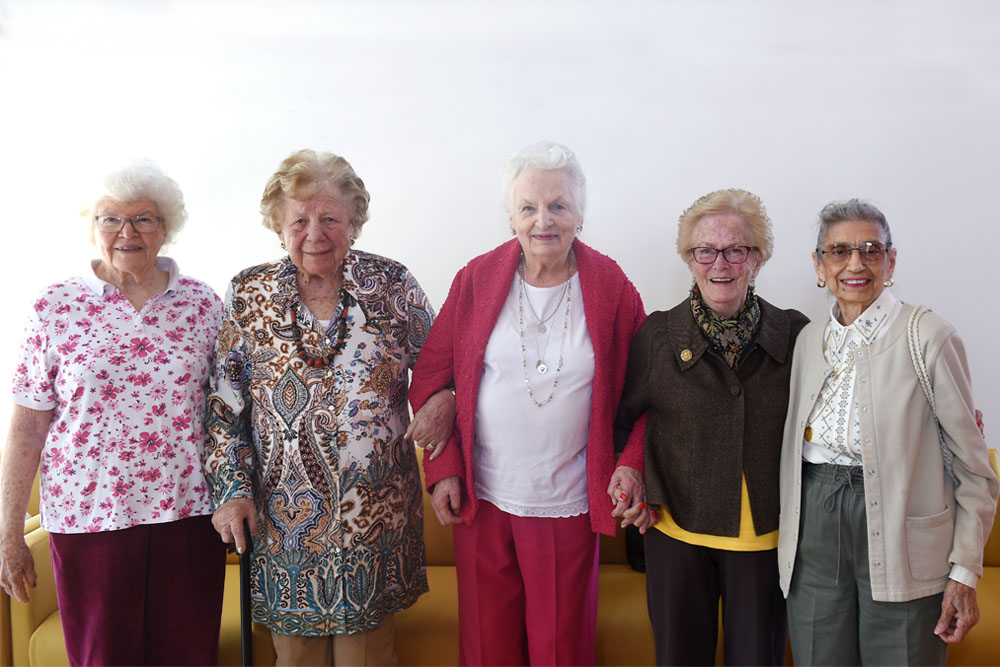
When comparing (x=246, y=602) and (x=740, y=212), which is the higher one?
(x=740, y=212)

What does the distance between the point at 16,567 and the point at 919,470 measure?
2335mm

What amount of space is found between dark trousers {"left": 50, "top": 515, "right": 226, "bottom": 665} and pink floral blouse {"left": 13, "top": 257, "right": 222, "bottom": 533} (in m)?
0.06

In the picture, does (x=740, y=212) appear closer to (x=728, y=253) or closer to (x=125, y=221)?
(x=728, y=253)

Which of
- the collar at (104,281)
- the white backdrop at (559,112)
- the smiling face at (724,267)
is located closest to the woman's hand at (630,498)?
the smiling face at (724,267)

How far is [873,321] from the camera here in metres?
1.61

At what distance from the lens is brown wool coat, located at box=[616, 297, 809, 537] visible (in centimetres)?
169

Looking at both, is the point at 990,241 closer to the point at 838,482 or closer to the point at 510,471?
the point at 838,482

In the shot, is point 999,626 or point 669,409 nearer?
point 669,409

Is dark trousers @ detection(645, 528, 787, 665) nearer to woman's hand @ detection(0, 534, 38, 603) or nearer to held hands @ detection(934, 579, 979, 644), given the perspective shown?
held hands @ detection(934, 579, 979, 644)

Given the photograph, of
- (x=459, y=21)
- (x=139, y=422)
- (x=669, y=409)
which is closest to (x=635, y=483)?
(x=669, y=409)

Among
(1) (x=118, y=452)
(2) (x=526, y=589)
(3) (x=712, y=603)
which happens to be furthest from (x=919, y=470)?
(1) (x=118, y=452)

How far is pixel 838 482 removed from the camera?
5.18 ft

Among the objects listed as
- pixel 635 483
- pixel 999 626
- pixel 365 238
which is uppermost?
pixel 365 238

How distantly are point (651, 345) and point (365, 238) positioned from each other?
4.64 ft
